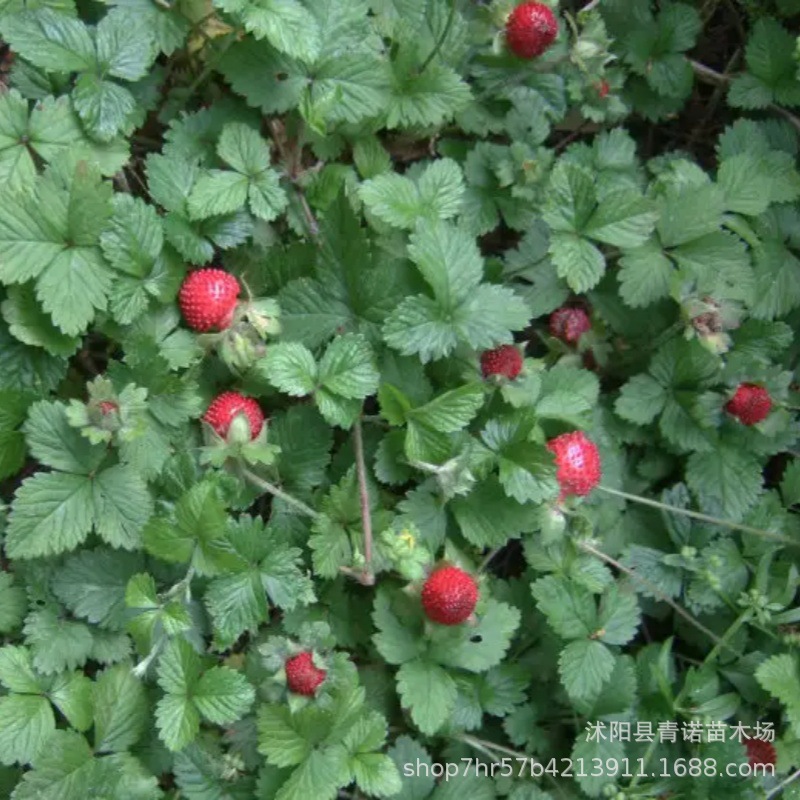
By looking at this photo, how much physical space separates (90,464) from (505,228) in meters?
1.08

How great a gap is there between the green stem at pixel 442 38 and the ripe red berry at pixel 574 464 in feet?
2.56

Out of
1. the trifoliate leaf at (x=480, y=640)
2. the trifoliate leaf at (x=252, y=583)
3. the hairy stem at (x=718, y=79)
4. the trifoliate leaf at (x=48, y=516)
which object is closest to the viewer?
the trifoliate leaf at (x=48, y=516)

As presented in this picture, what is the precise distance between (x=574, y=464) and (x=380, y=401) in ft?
1.33

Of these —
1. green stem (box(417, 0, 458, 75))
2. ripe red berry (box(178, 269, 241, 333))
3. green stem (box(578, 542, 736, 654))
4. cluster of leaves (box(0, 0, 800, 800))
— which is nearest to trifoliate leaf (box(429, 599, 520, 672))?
cluster of leaves (box(0, 0, 800, 800))

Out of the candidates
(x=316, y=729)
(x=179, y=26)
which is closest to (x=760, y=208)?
(x=179, y=26)

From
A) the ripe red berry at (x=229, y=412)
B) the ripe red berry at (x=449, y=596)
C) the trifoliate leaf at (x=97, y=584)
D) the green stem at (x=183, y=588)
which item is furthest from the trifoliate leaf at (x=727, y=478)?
the trifoliate leaf at (x=97, y=584)

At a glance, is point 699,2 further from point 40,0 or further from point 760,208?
point 40,0

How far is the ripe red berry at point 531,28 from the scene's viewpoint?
74.3 inches

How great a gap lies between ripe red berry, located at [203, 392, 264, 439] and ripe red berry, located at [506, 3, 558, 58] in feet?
2.94

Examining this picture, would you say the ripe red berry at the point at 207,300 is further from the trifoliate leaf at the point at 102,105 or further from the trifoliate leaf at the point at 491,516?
the trifoliate leaf at the point at 491,516

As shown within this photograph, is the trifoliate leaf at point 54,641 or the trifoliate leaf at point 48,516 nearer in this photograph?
the trifoliate leaf at point 48,516

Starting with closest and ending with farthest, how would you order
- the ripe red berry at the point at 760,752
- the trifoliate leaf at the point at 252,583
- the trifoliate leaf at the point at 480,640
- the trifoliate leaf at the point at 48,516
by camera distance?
the trifoliate leaf at the point at 48,516, the trifoliate leaf at the point at 252,583, the trifoliate leaf at the point at 480,640, the ripe red berry at the point at 760,752

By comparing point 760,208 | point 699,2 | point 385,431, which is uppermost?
point 699,2

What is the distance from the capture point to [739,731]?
2.04 m
